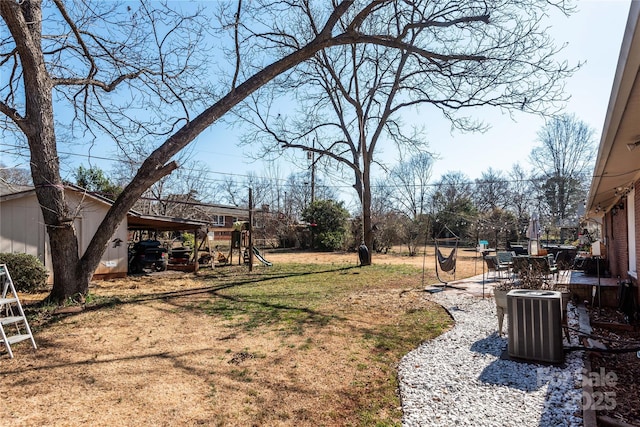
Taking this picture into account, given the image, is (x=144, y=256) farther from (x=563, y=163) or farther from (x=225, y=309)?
(x=563, y=163)

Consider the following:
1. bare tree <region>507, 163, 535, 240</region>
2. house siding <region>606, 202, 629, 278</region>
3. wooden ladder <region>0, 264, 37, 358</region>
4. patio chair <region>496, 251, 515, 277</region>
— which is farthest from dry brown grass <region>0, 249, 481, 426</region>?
bare tree <region>507, 163, 535, 240</region>

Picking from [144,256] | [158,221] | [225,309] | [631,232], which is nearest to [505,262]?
[631,232]

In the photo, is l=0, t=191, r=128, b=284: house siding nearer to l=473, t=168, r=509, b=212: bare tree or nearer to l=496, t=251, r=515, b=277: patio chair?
l=496, t=251, r=515, b=277: patio chair

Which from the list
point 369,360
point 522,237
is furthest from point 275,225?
point 369,360

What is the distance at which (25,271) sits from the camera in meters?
7.82

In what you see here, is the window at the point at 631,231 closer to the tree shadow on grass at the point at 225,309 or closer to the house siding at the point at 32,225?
the tree shadow on grass at the point at 225,309

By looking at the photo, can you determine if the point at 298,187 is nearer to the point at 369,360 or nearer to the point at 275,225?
the point at 275,225

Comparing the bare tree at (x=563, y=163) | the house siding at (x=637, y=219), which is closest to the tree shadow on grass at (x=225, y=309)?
the house siding at (x=637, y=219)

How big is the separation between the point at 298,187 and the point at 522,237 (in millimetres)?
17471

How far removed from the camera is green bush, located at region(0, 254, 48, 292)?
767cm

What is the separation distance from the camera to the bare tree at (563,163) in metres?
26.9

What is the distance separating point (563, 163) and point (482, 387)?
1209 inches

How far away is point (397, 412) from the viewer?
9.29ft

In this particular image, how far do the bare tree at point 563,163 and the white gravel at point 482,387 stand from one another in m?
27.0
